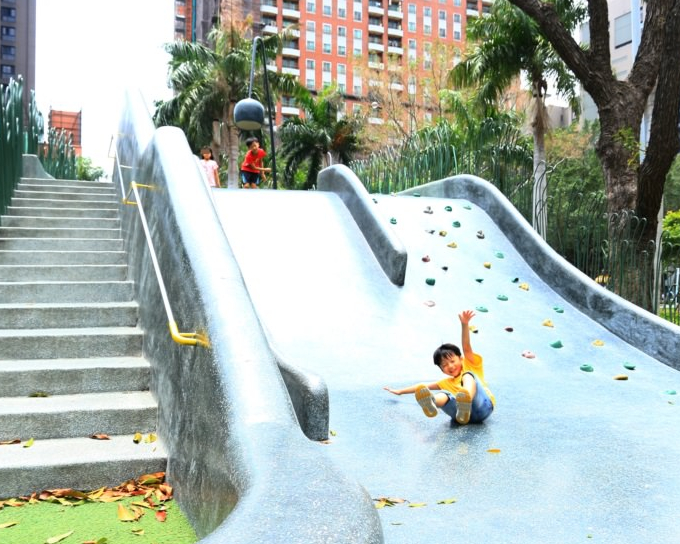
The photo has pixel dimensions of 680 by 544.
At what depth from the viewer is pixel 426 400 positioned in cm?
447

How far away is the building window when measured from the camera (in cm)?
4791

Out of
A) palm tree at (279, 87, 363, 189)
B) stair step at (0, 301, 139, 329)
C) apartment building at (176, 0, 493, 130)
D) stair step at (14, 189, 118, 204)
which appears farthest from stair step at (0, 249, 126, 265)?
apartment building at (176, 0, 493, 130)

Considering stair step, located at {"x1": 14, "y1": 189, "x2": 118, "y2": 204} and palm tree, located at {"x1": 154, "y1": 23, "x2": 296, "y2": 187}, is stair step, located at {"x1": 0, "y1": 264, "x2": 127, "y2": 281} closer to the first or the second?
stair step, located at {"x1": 14, "y1": 189, "x2": 118, "y2": 204}

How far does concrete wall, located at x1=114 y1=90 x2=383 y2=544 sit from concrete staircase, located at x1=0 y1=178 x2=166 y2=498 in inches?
8.1

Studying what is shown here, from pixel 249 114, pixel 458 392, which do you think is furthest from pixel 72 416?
pixel 249 114

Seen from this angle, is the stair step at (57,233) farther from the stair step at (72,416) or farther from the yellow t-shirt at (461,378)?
the yellow t-shirt at (461,378)

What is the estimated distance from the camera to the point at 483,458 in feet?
13.0

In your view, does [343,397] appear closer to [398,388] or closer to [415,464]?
[398,388]

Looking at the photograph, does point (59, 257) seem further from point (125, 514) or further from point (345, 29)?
point (345, 29)

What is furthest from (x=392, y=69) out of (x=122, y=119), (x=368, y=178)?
(x=122, y=119)

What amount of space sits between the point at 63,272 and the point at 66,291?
1.80 feet

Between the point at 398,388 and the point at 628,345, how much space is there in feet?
9.49

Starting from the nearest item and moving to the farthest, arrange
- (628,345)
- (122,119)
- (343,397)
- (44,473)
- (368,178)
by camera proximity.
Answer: (44,473) → (343,397) → (628,345) → (122,119) → (368,178)

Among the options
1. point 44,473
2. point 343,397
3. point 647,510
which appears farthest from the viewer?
point 343,397
